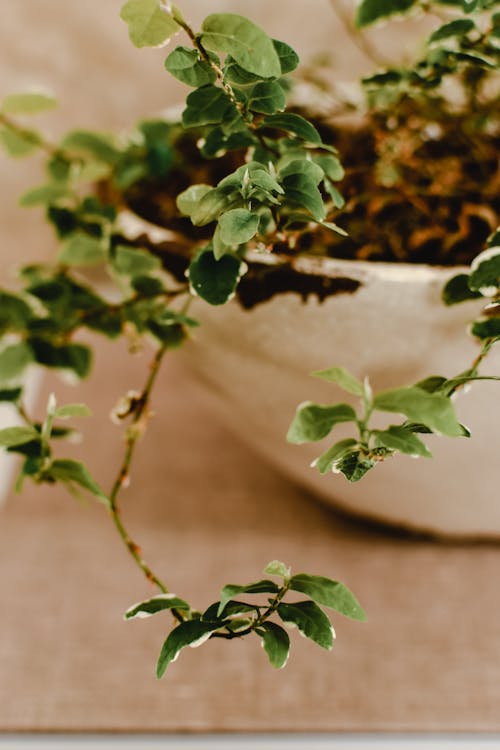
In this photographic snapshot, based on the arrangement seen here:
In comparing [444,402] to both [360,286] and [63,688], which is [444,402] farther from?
[63,688]

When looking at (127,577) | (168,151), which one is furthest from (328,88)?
(127,577)

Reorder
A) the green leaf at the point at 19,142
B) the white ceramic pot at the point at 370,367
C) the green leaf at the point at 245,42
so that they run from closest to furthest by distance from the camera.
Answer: the green leaf at the point at 245,42 → the white ceramic pot at the point at 370,367 → the green leaf at the point at 19,142

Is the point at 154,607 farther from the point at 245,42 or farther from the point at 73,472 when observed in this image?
the point at 245,42

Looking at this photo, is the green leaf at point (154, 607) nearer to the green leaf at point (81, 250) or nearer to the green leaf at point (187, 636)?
the green leaf at point (187, 636)

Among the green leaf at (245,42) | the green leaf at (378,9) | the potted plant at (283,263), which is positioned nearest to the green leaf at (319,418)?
the potted plant at (283,263)

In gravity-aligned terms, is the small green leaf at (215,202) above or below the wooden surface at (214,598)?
above

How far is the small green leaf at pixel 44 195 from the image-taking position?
0.44 metres

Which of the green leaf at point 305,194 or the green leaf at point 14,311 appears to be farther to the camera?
the green leaf at point 14,311

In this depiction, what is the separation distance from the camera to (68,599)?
43 centimetres

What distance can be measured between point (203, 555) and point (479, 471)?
0.59ft

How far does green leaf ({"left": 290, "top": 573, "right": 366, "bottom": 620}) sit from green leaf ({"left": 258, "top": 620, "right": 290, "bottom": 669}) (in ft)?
0.05

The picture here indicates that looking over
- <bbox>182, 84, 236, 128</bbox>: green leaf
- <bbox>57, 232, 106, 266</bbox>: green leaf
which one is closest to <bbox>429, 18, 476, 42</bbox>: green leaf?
<bbox>182, 84, 236, 128</bbox>: green leaf

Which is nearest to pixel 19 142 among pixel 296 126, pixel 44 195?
pixel 44 195

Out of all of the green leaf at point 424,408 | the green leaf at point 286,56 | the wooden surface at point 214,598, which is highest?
the green leaf at point 286,56
